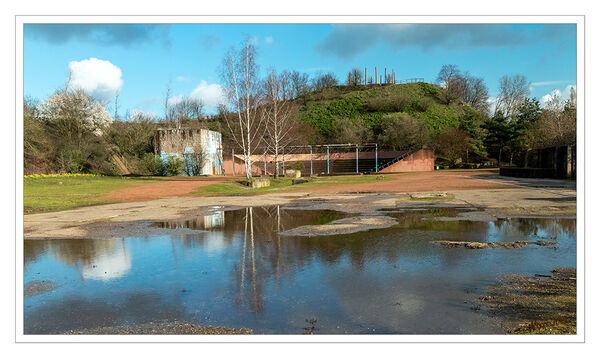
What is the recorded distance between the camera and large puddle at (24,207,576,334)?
13.2 ft

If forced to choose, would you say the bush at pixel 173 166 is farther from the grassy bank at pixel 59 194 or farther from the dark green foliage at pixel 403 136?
the dark green foliage at pixel 403 136

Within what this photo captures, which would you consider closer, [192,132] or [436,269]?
[436,269]

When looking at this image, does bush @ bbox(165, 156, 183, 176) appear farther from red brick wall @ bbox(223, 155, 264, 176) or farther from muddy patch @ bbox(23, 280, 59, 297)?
muddy patch @ bbox(23, 280, 59, 297)

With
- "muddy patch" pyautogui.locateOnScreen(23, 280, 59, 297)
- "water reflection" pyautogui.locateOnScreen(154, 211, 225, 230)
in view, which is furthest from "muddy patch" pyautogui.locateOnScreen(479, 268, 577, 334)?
"water reflection" pyautogui.locateOnScreen(154, 211, 225, 230)

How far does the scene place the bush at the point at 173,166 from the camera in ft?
128

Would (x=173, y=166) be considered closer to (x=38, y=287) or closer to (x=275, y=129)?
(x=275, y=129)

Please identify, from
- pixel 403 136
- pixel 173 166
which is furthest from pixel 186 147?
pixel 403 136

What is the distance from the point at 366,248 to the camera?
23.0 ft

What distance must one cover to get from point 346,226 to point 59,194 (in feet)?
53.4

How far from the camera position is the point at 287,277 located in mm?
5355

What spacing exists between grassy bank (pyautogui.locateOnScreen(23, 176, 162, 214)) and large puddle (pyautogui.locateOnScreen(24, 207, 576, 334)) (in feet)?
27.8
